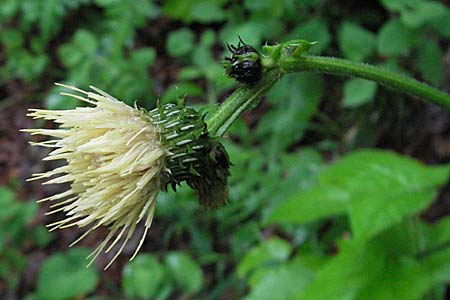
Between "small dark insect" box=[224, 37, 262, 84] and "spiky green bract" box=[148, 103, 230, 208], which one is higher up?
"small dark insect" box=[224, 37, 262, 84]

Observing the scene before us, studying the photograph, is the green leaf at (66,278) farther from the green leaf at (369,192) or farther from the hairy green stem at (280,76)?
the hairy green stem at (280,76)

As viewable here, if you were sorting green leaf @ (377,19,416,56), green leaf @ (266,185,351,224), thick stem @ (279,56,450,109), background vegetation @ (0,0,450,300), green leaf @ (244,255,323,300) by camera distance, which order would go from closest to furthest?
thick stem @ (279,56,450,109) → background vegetation @ (0,0,450,300) → green leaf @ (266,185,351,224) → green leaf @ (244,255,323,300) → green leaf @ (377,19,416,56)

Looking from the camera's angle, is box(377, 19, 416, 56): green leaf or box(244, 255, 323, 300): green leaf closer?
box(244, 255, 323, 300): green leaf

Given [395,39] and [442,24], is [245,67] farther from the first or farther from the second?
[442,24]

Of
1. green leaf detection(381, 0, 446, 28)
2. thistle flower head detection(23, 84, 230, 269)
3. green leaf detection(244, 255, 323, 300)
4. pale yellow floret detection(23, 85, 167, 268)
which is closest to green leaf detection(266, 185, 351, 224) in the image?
green leaf detection(244, 255, 323, 300)

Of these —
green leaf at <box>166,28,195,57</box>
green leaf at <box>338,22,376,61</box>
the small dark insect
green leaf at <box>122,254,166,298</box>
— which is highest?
green leaf at <box>166,28,195,57</box>

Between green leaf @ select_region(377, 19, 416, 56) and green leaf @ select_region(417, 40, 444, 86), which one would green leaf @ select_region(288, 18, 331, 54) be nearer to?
green leaf @ select_region(377, 19, 416, 56)

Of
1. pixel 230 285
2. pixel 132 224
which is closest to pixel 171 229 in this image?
pixel 230 285
